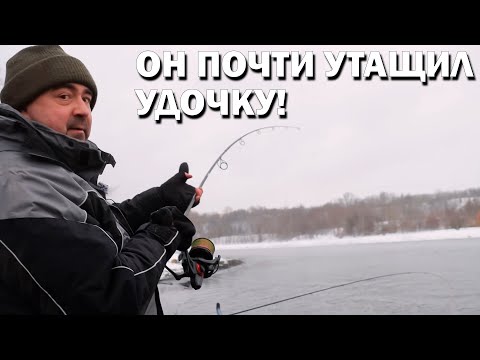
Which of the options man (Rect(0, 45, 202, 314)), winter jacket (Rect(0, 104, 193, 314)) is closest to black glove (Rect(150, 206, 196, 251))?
man (Rect(0, 45, 202, 314))

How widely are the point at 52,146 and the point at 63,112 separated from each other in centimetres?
18

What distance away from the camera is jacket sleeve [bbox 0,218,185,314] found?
2.61 feet

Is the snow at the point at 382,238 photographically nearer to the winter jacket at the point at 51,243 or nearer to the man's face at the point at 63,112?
the man's face at the point at 63,112

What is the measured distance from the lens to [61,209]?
2.81 ft

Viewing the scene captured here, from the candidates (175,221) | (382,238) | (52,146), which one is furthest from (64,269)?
(382,238)

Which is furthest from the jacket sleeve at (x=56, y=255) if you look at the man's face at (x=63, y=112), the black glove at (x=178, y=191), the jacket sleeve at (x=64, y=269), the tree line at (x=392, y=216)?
the tree line at (x=392, y=216)

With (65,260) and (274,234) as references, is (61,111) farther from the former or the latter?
(274,234)

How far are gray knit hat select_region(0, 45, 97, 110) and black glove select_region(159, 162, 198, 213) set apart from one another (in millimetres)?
520

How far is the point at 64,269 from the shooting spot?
0.81 m

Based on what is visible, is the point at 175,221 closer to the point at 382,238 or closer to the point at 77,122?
the point at 77,122

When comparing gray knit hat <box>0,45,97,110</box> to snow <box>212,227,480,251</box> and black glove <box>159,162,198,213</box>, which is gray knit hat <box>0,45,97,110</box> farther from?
snow <box>212,227,480,251</box>

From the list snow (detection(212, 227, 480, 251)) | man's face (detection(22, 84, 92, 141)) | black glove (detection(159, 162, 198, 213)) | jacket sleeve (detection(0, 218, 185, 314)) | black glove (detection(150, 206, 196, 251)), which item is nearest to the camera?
jacket sleeve (detection(0, 218, 185, 314))

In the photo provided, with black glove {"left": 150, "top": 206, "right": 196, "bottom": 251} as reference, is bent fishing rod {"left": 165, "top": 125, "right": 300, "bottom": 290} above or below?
below
